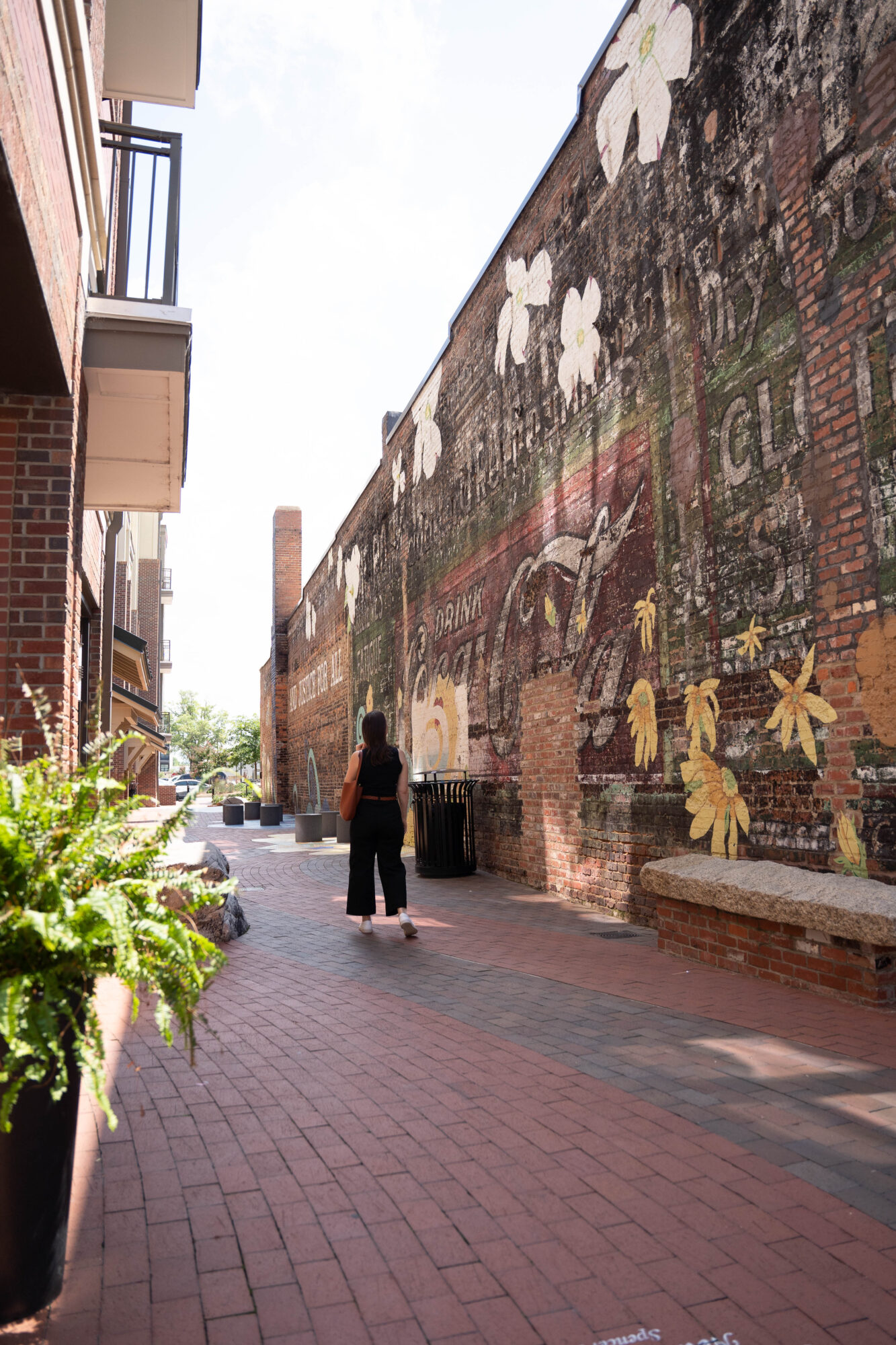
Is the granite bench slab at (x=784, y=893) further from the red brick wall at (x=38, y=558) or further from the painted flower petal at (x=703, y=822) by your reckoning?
the red brick wall at (x=38, y=558)

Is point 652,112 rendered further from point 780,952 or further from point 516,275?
point 780,952

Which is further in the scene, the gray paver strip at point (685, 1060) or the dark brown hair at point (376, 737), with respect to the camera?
the dark brown hair at point (376, 737)

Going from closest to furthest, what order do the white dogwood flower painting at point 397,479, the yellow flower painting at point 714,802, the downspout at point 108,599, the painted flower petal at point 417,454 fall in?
1. the yellow flower painting at point 714,802
2. the downspout at point 108,599
3. the painted flower petal at point 417,454
4. the white dogwood flower painting at point 397,479

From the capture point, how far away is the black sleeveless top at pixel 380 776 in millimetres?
7250

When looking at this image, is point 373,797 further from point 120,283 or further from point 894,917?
point 120,283

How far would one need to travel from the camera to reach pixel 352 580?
20547 millimetres

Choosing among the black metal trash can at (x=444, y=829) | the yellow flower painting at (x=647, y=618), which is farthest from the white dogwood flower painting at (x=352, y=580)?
Answer: the yellow flower painting at (x=647, y=618)

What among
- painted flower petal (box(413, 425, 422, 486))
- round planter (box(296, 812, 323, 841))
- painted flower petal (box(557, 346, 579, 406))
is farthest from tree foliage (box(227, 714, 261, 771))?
painted flower petal (box(557, 346, 579, 406))

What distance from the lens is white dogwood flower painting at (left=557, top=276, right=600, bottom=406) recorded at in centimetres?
873

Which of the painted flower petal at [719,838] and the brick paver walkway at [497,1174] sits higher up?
the painted flower petal at [719,838]

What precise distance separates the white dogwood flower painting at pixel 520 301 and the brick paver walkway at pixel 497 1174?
7678 mm

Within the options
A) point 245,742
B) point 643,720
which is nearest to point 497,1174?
point 643,720

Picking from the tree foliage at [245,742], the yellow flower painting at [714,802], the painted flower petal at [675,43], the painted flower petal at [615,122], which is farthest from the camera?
the tree foliage at [245,742]

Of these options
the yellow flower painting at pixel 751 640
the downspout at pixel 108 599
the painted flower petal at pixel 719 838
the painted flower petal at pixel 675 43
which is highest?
the painted flower petal at pixel 675 43
